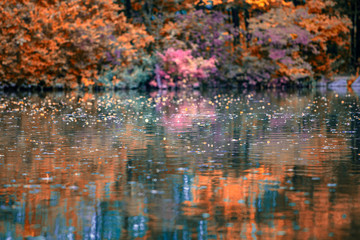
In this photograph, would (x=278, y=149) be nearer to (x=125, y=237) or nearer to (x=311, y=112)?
(x=125, y=237)

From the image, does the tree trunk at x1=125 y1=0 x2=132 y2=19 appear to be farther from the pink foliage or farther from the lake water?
the lake water

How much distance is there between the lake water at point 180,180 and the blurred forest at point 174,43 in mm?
30810

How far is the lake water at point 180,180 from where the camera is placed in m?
8.86

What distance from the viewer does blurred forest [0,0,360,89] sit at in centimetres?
5431

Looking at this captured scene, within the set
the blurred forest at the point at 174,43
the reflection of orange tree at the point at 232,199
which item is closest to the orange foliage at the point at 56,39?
the blurred forest at the point at 174,43

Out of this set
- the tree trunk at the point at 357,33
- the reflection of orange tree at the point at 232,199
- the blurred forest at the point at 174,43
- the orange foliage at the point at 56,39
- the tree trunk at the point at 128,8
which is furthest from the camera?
the tree trunk at the point at 357,33

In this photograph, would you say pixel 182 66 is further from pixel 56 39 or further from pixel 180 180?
pixel 180 180

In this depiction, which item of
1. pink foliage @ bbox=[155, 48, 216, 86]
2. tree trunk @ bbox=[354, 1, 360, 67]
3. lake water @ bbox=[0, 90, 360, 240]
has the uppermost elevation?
tree trunk @ bbox=[354, 1, 360, 67]

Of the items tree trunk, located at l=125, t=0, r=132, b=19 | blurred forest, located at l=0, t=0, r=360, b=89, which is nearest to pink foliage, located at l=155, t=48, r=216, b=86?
blurred forest, located at l=0, t=0, r=360, b=89

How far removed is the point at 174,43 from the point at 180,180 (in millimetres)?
49133

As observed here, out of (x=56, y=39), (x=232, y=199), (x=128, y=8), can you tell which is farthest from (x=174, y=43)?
(x=232, y=199)

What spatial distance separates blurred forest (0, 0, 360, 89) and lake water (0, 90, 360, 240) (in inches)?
1213

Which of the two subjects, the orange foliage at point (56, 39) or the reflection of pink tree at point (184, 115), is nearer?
the reflection of pink tree at point (184, 115)

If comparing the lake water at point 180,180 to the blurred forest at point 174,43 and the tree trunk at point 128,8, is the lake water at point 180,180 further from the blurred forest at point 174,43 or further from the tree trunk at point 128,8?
the tree trunk at point 128,8
